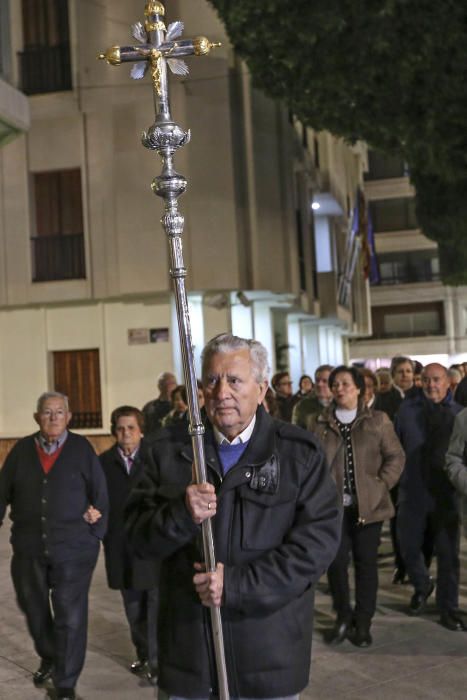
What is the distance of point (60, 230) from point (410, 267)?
Result: 37.7 metres

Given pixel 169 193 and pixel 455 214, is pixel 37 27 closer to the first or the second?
pixel 455 214

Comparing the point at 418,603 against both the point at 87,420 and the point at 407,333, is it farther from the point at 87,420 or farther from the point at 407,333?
the point at 407,333

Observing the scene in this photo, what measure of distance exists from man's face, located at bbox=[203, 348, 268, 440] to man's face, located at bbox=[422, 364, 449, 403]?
4.89m

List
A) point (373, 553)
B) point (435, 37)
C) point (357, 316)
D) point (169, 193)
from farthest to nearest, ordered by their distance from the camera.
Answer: point (357, 316)
point (435, 37)
point (373, 553)
point (169, 193)

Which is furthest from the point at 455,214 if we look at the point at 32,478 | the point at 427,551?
the point at 32,478

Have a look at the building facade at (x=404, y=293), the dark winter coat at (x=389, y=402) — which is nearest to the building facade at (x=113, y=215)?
the dark winter coat at (x=389, y=402)

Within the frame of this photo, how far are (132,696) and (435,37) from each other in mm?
12138

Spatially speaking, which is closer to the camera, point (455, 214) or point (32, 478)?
point (32, 478)

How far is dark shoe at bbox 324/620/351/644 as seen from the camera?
23.4ft

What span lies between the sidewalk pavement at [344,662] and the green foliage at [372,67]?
975cm

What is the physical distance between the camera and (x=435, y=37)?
1523 centimetres

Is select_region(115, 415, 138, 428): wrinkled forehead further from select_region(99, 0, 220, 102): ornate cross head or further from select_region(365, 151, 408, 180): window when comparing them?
select_region(365, 151, 408, 180): window

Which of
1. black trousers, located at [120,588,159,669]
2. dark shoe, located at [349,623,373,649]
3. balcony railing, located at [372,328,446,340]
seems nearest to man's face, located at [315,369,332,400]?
dark shoe, located at [349,623,373,649]

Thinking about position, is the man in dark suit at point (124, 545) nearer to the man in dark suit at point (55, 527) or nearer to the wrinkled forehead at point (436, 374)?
the man in dark suit at point (55, 527)
